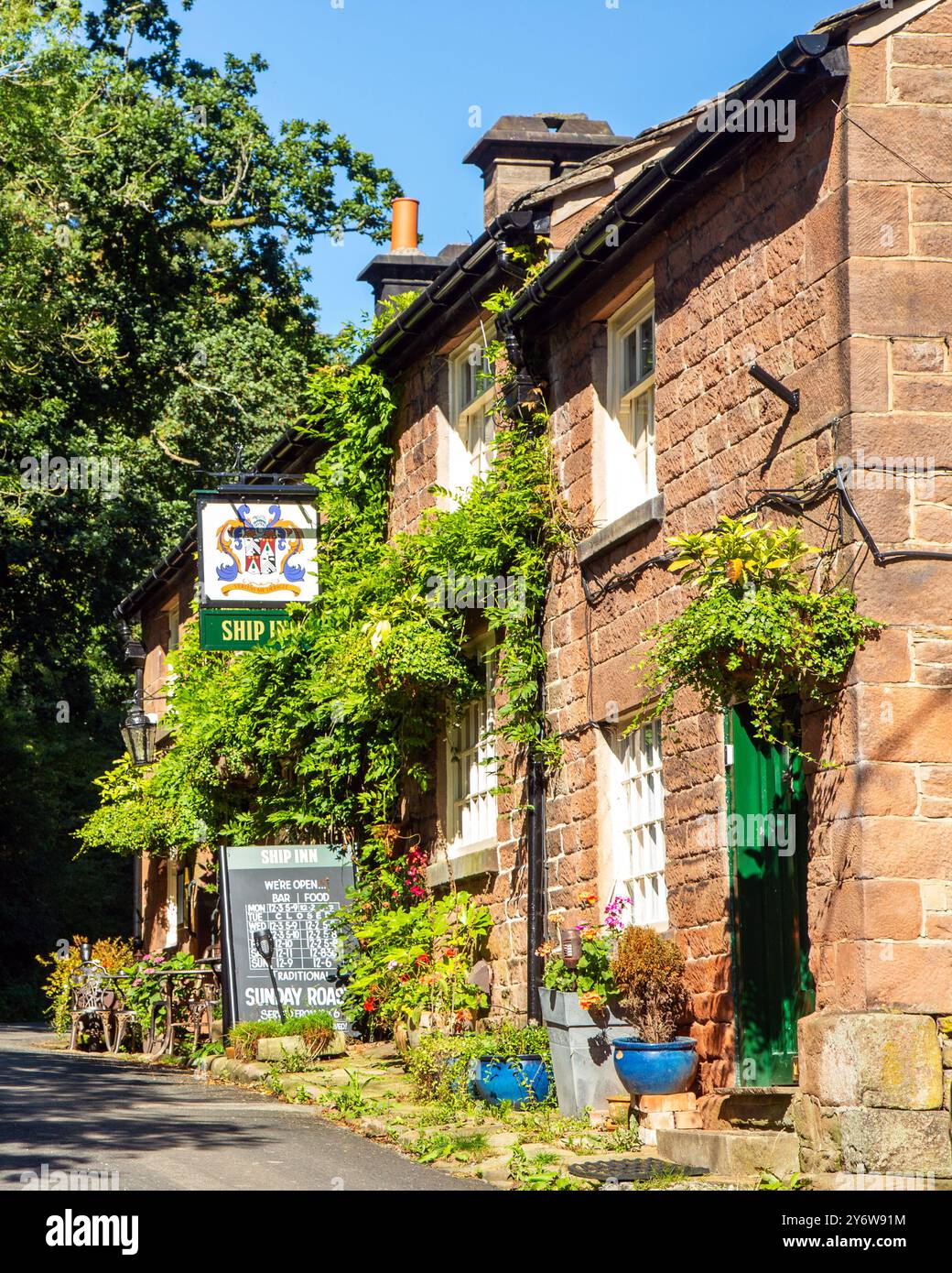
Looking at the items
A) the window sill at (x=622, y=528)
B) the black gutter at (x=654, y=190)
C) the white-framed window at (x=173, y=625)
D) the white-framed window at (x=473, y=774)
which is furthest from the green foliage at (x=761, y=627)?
the white-framed window at (x=173, y=625)

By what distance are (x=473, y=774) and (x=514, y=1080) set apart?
11.8 ft

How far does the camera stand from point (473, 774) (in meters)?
14.0

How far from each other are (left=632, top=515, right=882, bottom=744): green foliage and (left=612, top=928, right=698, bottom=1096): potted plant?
70.7 inches

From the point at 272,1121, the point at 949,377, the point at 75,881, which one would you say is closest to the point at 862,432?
the point at 949,377

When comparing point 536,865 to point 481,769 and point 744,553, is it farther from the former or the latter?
point 744,553

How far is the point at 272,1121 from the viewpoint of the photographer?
35.5ft

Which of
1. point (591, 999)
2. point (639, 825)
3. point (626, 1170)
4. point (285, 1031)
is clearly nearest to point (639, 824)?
point (639, 825)

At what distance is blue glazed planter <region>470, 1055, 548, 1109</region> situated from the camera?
10766mm

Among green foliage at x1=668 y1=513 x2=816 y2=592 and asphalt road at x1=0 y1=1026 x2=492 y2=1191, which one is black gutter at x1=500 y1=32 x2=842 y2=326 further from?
asphalt road at x1=0 y1=1026 x2=492 y2=1191

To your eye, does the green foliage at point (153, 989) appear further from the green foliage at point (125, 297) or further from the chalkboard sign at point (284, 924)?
the green foliage at point (125, 297)

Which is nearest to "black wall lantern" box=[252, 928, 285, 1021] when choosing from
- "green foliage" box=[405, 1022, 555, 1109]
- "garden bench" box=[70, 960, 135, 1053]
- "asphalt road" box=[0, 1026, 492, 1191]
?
"asphalt road" box=[0, 1026, 492, 1191]

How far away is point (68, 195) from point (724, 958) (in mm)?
20523
